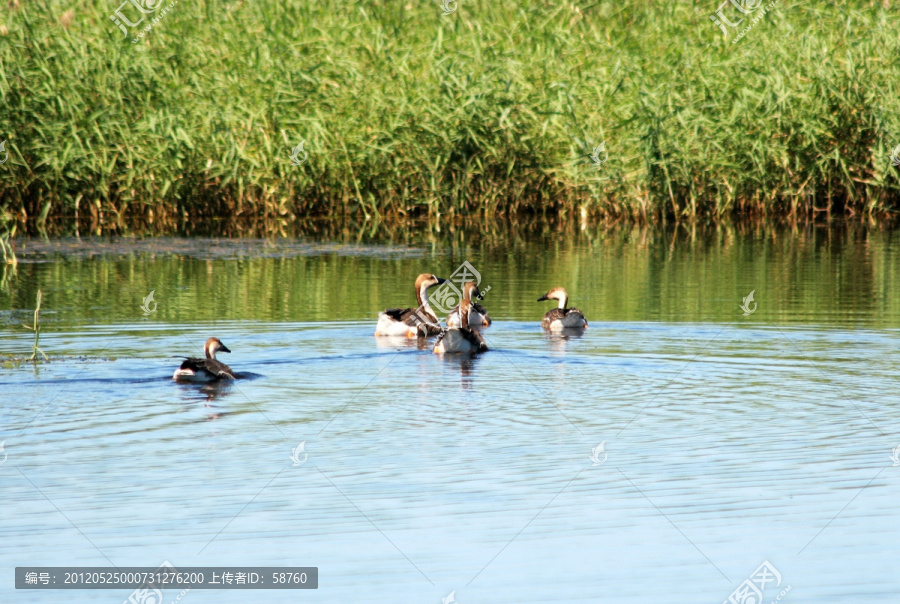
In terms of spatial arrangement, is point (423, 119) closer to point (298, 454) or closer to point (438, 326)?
point (438, 326)

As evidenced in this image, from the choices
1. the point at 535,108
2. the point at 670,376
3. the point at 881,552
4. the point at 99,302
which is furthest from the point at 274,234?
the point at 881,552

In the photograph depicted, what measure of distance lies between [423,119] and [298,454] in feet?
46.4

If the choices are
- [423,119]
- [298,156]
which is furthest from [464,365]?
[423,119]

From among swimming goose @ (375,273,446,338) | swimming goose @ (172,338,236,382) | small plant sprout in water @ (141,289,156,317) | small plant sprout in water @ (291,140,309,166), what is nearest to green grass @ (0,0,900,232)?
small plant sprout in water @ (291,140,309,166)

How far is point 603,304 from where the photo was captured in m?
13.7

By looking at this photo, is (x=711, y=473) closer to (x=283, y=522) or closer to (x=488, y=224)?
(x=283, y=522)

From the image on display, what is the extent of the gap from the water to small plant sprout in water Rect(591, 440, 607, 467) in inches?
1.4

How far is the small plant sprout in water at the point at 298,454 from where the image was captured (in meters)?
7.14

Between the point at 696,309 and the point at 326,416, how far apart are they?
554cm

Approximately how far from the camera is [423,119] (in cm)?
2091

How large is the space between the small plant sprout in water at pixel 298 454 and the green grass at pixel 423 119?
1304 cm

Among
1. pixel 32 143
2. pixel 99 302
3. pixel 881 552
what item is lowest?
Result: pixel 881 552

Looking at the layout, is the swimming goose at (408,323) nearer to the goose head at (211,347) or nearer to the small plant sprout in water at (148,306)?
the goose head at (211,347)

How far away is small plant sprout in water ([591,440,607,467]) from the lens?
712 centimetres
